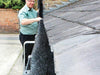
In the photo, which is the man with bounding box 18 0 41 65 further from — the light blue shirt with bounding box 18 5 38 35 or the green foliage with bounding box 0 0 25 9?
the green foliage with bounding box 0 0 25 9

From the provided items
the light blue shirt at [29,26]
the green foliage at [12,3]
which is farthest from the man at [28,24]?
the green foliage at [12,3]

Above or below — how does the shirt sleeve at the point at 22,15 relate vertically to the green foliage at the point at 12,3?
above

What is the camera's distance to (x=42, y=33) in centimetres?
163

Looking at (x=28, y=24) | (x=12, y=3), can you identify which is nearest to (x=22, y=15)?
(x=28, y=24)

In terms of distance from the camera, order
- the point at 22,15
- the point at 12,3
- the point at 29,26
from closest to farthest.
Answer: the point at 22,15 < the point at 29,26 < the point at 12,3

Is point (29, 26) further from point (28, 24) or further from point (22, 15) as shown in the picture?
point (22, 15)

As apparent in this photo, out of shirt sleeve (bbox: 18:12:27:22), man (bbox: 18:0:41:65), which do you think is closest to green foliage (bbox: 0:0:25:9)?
man (bbox: 18:0:41:65)

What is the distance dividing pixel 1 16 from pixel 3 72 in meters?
5.26

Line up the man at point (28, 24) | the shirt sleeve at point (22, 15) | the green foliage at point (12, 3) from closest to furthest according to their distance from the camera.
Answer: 1. the shirt sleeve at point (22, 15)
2. the man at point (28, 24)
3. the green foliage at point (12, 3)

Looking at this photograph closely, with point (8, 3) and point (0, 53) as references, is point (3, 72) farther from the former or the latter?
point (8, 3)

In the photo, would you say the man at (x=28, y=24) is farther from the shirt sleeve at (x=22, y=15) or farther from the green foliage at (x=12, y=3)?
the green foliage at (x=12, y=3)

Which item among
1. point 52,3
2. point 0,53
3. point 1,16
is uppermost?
point 52,3

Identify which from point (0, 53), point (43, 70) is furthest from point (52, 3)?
point (43, 70)

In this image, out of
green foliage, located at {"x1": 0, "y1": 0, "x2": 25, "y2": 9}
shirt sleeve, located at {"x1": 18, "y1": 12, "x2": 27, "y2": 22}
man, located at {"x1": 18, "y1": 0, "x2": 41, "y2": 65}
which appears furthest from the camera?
green foliage, located at {"x1": 0, "y1": 0, "x2": 25, "y2": 9}
